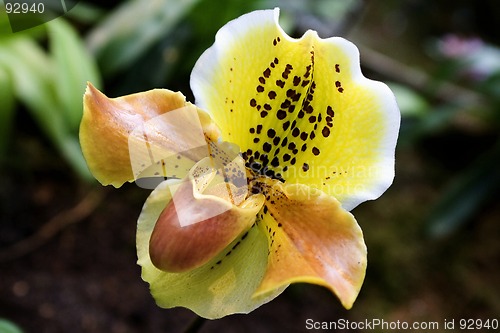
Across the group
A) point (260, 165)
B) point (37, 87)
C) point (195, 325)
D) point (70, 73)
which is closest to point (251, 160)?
point (260, 165)

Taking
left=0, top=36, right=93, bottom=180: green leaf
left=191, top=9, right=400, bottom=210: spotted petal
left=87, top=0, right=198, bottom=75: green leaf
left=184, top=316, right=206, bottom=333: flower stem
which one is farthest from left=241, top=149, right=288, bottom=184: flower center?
left=87, top=0, right=198, bottom=75: green leaf

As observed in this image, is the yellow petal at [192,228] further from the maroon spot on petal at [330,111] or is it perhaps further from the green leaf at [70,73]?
the green leaf at [70,73]

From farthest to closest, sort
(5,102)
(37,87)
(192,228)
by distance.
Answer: (37,87)
(5,102)
(192,228)

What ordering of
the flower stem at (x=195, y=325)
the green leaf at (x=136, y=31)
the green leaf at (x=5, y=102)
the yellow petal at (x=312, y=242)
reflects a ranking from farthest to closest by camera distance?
the green leaf at (x=136, y=31)
the green leaf at (x=5, y=102)
the flower stem at (x=195, y=325)
the yellow petal at (x=312, y=242)

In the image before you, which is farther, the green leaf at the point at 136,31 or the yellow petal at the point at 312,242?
the green leaf at the point at 136,31

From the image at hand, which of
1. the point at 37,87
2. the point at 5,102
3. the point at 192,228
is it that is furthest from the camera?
the point at 37,87

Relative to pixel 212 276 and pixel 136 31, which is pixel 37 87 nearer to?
pixel 136 31

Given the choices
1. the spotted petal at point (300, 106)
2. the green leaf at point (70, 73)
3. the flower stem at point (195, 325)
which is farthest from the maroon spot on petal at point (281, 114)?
the green leaf at point (70, 73)
